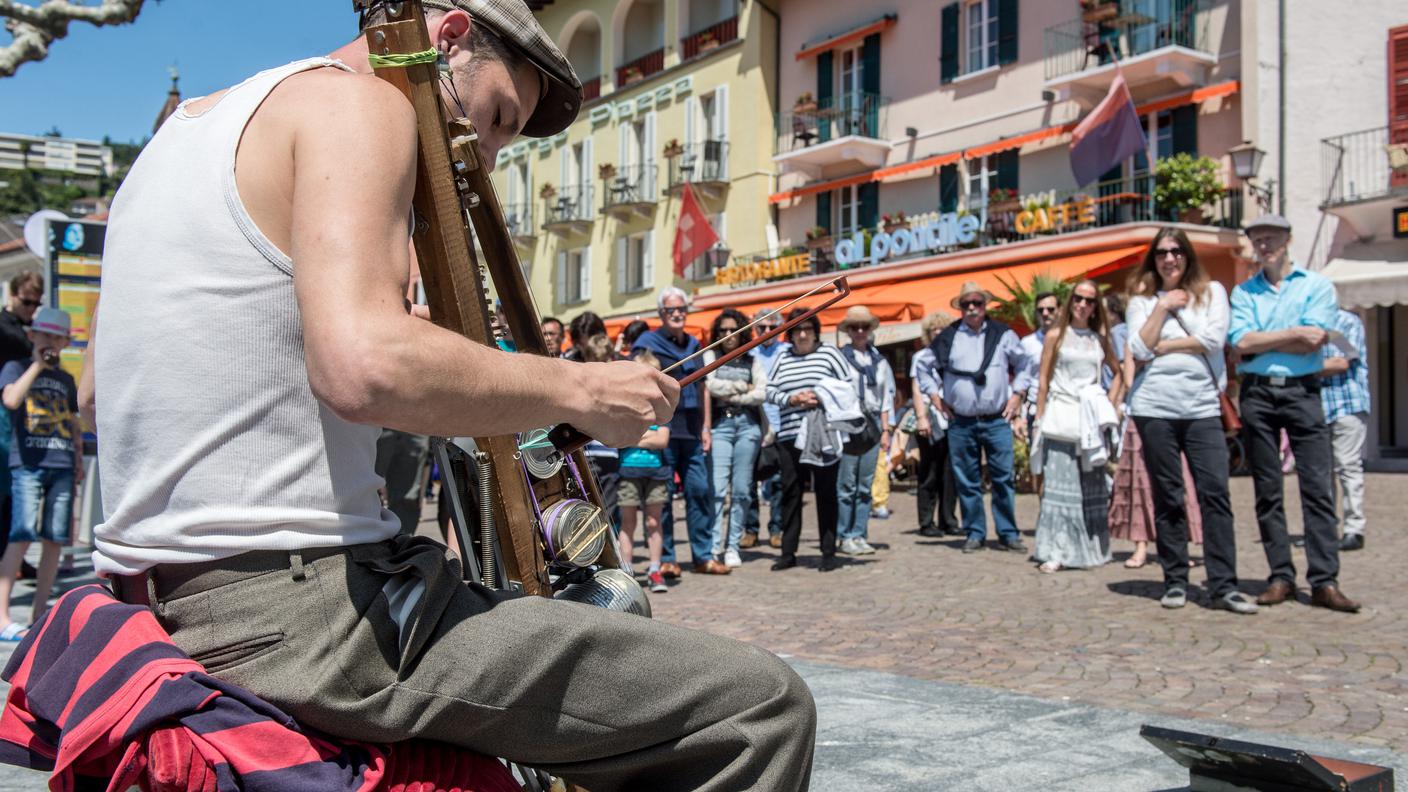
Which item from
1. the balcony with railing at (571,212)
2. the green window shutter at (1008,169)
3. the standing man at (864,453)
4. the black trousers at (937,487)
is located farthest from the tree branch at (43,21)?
the balcony with railing at (571,212)

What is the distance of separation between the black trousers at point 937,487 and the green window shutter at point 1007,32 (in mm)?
18014

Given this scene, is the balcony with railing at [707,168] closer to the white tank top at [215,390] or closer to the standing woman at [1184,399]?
the standing woman at [1184,399]

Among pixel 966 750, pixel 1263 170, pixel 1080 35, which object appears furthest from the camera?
pixel 1080 35

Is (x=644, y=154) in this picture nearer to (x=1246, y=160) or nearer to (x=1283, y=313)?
(x=1246, y=160)

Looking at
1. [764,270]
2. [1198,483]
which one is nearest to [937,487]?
[1198,483]

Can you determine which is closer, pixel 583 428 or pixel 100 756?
pixel 100 756

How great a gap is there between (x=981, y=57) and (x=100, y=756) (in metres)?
29.0

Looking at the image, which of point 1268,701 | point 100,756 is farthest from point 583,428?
point 1268,701

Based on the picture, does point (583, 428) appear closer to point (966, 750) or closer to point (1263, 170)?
point (966, 750)

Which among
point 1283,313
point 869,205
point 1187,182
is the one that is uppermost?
point 869,205

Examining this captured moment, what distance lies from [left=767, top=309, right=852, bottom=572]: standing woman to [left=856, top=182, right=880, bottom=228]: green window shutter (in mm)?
21716

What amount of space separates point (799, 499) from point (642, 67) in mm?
31655

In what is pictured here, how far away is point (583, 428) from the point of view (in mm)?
1706

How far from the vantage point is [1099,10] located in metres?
25.0
